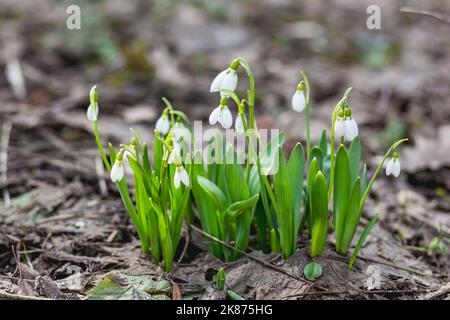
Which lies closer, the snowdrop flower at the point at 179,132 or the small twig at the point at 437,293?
the small twig at the point at 437,293

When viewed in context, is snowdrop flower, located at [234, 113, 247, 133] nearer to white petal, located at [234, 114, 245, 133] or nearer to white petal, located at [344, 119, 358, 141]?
white petal, located at [234, 114, 245, 133]

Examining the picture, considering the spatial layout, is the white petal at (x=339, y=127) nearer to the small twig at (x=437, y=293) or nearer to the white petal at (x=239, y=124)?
the white petal at (x=239, y=124)

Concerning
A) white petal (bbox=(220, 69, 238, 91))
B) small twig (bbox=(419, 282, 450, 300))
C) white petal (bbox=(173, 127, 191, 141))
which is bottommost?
small twig (bbox=(419, 282, 450, 300))

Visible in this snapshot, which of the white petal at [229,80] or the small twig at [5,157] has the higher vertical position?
the white petal at [229,80]

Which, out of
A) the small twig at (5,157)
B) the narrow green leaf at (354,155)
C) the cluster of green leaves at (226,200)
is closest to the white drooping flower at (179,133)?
the cluster of green leaves at (226,200)

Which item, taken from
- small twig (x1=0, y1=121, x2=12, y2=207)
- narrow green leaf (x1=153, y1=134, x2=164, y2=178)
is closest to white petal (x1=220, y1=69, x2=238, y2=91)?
narrow green leaf (x1=153, y1=134, x2=164, y2=178)

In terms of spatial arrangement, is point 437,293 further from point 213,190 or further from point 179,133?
point 179,133

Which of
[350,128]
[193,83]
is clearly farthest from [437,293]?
[193,83]
